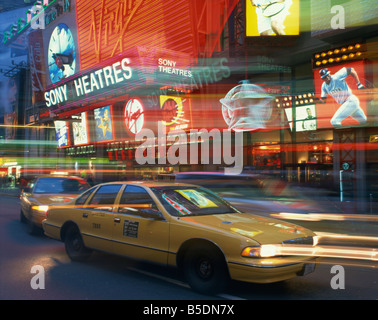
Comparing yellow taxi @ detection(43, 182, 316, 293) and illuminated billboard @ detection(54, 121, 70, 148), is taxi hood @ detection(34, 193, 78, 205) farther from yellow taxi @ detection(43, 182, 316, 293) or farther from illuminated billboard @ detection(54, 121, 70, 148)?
illuminated billboard @ detection(54, 121, 70, 148)

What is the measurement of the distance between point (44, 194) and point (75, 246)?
3471 millimetres

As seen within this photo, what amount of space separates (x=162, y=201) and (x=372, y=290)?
321cm

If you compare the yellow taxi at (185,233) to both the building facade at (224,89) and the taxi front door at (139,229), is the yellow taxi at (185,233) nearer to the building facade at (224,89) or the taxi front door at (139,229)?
the taxi front door at (139,229)

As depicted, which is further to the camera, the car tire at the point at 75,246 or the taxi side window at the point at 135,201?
the car tire at the point at 75,246

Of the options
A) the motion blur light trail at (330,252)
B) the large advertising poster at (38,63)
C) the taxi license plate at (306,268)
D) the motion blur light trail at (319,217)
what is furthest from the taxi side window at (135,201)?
the large advertising poster at (38,63)

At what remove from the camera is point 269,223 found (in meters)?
5.32

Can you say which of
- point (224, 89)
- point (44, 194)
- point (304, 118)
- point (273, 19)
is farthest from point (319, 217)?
point (224, 89)

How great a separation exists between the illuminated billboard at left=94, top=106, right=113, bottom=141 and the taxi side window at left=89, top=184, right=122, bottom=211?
20776 millimetres

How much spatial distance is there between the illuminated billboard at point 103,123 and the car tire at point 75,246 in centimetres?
2051

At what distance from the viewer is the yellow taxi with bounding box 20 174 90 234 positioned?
8984 millimetres

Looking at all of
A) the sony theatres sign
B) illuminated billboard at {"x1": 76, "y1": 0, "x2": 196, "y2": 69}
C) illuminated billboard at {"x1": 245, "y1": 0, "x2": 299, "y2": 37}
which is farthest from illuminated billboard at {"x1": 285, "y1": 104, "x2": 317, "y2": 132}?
the sony theatres sign

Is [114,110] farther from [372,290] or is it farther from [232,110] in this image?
[372,290]

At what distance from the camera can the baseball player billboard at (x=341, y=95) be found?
14.4m

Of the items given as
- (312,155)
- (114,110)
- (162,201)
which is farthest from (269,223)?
(114,110)
